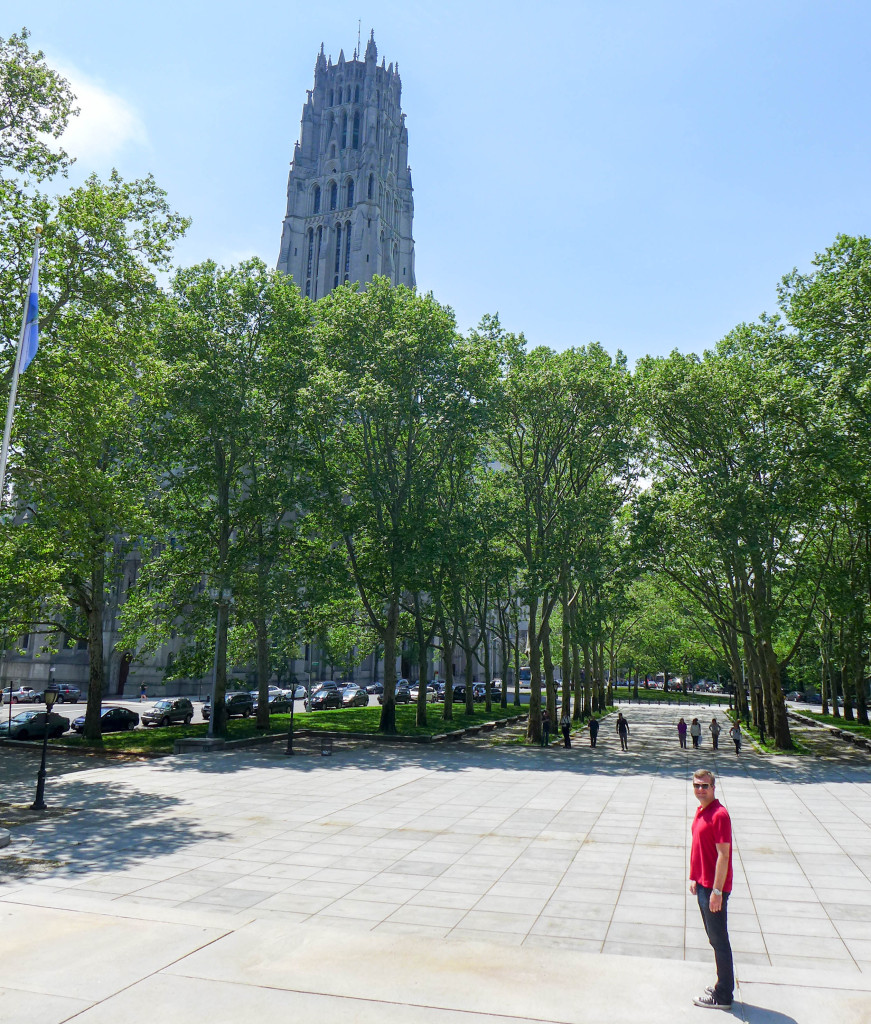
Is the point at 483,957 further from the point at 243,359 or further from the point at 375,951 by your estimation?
the point at 243,359

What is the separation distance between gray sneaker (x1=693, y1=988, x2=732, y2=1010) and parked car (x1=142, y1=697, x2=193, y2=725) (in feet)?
131

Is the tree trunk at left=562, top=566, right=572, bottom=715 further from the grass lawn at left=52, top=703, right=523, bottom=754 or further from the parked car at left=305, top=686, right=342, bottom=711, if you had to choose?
the parked car at left=305, top=686, right=342, bottom=711

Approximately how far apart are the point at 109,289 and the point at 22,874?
59.0 ft

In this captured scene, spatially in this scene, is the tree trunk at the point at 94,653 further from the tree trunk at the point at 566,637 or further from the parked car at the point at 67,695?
the parked car at the point at 67,695

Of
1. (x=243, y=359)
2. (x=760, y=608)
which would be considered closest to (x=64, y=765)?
(x=243, y=359)

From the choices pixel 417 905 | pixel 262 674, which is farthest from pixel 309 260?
pixel 417 905

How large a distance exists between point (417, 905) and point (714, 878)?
15.1ft

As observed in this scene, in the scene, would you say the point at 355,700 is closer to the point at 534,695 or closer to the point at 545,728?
the point at 534,695

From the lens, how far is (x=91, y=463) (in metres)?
22.4

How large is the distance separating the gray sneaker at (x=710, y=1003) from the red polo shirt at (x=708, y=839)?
3.00ft

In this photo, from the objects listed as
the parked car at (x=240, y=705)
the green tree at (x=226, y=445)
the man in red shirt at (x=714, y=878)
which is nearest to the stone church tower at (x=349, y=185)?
the parked car at (x=240, y=705)

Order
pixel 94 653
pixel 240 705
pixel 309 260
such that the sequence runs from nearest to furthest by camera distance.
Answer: pixel 94 653, pixel 240 705, pixel 309 260

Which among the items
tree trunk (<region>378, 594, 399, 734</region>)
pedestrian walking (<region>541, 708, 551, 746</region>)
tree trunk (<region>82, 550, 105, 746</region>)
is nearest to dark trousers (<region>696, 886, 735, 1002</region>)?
pedestrian walking (<region>541, 708, 551, 746</region>)

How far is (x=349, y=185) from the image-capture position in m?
121
